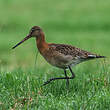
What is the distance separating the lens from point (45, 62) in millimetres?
12078

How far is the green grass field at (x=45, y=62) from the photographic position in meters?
6.14

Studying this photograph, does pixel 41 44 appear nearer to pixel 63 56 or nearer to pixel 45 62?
pixel 63 56

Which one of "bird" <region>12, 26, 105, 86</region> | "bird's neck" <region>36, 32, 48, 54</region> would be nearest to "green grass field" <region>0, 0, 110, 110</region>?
"bird" <region>12, 26, 105, 86</region>

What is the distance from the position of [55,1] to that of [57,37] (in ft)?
20.0

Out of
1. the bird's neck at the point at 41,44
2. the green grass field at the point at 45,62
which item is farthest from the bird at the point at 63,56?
the green grass field at the point at 45,62

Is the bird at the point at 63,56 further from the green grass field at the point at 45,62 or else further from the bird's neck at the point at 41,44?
the green grass field at the point at 45,62

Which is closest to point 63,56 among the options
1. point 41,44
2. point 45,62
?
point 41,44

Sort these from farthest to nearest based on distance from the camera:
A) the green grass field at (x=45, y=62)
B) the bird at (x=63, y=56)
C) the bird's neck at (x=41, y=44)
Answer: the bird's neck at (x=41, y=44)
the bird at (x=63, y=56)
the green grass field at (x=45, y=62)

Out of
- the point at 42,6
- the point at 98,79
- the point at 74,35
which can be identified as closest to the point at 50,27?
the point at 74,35

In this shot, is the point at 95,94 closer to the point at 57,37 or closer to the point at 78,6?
the point at 57,37

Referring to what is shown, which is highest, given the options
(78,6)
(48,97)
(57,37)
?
(78,6)

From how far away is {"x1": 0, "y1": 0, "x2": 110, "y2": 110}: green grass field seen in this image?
6137mm

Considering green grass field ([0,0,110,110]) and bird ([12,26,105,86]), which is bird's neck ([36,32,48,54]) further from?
green grass field ([0,0,110,110])

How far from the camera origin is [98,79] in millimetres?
7273
